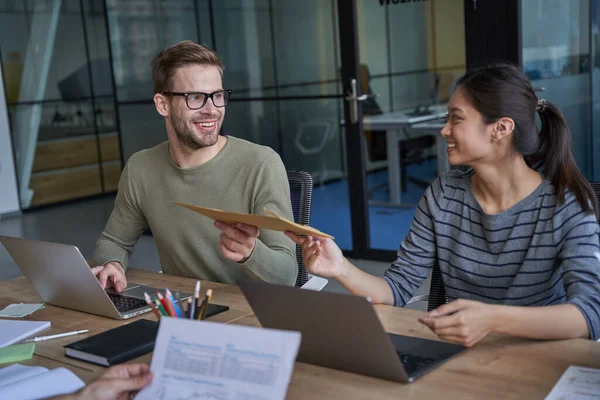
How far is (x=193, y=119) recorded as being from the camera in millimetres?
2377

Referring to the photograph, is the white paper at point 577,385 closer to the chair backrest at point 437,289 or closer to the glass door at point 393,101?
the chair backrest at point 437,289

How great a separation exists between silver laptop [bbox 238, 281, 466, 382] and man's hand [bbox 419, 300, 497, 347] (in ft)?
0.17

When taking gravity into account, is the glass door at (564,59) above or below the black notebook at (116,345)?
above

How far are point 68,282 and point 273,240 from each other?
1.90 feet

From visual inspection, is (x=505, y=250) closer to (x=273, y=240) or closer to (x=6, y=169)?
(x=273, y=240)

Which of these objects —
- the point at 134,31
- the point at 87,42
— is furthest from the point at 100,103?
the point at 134,31

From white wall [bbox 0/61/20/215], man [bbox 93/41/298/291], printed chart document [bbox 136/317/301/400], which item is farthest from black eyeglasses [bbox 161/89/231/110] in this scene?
white wall [bbox 0/61/20/215]

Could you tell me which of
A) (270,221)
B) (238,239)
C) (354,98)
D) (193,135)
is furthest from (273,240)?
(354,98)

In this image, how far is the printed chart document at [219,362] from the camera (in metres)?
1.11

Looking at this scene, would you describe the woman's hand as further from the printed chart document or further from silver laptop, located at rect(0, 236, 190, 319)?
the printed chart document

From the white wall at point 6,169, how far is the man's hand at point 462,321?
6.94 meters

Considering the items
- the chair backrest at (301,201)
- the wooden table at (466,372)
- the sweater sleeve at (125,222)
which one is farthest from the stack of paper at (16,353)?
the chair backrest at (301,201)

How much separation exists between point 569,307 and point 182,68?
1.35 meters

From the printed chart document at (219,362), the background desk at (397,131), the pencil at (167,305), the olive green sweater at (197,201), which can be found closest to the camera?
the printed chart document at (219,362)
